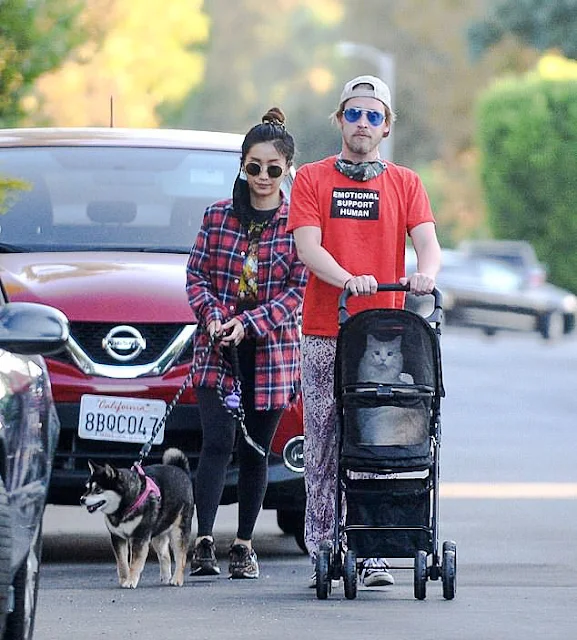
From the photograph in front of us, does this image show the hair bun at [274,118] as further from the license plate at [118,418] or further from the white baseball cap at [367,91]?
the license plate at [118,418]

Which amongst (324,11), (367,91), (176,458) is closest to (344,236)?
(367,91)

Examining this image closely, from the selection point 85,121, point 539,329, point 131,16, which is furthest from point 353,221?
point 131,16

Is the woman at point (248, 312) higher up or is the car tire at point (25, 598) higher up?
the woman at point (248, 312)

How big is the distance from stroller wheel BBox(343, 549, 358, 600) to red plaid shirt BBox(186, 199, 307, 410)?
94 cm

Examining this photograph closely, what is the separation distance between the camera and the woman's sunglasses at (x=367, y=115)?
Result: 27.1 ft

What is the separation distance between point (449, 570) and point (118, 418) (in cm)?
171

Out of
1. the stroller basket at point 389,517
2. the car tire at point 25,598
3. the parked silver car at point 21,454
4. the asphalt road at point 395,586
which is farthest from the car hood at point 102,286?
the car tire at point 25,598

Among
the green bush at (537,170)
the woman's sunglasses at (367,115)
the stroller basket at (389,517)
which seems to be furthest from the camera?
the green bush at (537,170)

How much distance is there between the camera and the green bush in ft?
148

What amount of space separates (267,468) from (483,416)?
10.2m

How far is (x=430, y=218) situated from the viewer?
27.7 feet

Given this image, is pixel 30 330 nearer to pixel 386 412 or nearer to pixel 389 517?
pixel 386 412

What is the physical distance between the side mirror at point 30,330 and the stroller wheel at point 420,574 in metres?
2.61

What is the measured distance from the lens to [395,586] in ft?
28.0
